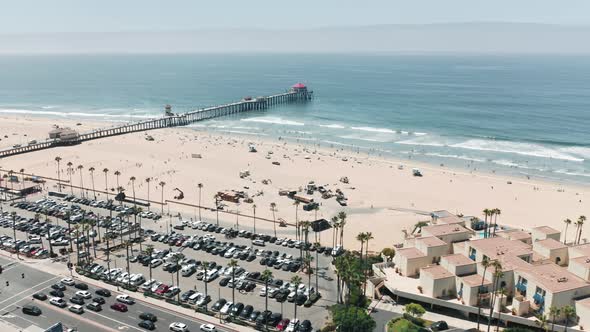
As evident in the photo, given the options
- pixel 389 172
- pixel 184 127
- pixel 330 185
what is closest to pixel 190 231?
pixel 330 185

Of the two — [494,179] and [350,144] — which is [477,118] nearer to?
[350,144]

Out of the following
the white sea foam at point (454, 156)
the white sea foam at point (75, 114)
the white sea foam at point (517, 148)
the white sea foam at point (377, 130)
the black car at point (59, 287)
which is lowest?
the black car at point (59, 287)

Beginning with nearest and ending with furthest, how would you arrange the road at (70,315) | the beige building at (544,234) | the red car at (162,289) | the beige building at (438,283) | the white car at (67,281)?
the road at (70,315) → the beige building at (438,283) → the red car at (162,289) → the white car at (67,281) → the beige building at (544,234)

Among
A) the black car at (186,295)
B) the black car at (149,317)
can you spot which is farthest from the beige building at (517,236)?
the black car at (149,317)

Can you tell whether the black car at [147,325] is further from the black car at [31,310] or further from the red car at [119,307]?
the black car at [31,310]

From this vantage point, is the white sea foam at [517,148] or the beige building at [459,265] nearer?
the beige building at [459,265]
